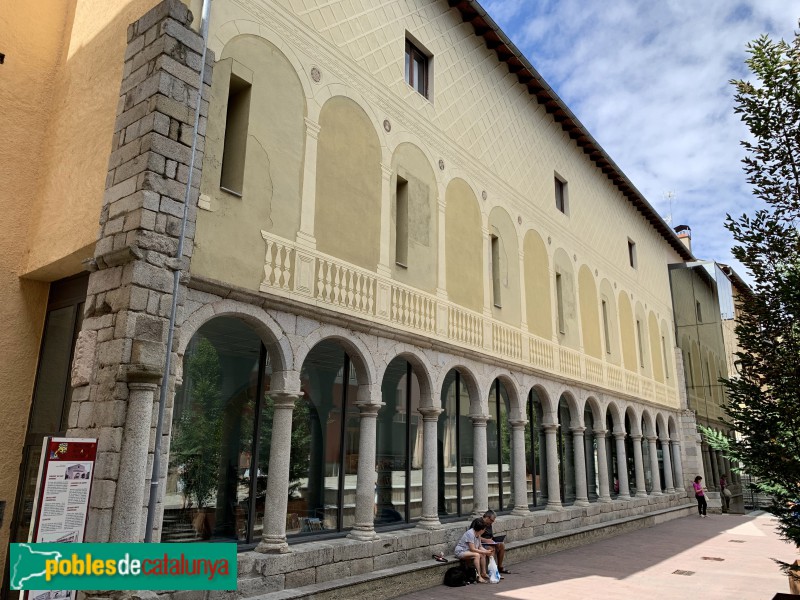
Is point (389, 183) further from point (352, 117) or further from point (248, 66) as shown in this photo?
point (248, 66)

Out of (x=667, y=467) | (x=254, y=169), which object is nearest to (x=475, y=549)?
(x=254, y=169)

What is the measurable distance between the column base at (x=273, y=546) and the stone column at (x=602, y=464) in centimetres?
1198

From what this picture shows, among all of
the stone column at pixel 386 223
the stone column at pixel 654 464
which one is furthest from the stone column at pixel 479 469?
the stone column at pixel 654 464

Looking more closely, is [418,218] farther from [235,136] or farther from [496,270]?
[235,136]

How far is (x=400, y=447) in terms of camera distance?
1160 cm

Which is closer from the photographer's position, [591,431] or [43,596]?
[43,596]

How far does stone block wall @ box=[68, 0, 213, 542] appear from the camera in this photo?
609 centimetres

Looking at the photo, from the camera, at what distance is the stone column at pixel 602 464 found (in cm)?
1738

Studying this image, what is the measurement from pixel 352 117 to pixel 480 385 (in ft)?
19.5

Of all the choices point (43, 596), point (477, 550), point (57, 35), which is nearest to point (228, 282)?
point (43, 596)

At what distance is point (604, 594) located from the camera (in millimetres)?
9383

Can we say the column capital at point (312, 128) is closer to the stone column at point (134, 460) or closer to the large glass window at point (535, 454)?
the stone column at point (134, 460)

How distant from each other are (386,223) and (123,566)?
6873 mm

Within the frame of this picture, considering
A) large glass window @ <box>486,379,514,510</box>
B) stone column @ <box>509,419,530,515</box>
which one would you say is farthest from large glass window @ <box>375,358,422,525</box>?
stone column @ <box>509,419,530,515</box>
